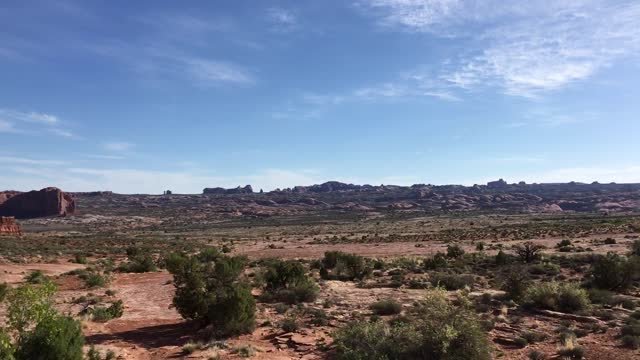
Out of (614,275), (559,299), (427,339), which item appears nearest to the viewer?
(427,339)

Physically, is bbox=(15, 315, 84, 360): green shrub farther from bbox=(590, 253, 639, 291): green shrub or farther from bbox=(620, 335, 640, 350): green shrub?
bbox=(590, 253, 639, 291): green shrub

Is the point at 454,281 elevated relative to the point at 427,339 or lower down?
lower down

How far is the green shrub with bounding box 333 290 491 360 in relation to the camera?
11.0 m

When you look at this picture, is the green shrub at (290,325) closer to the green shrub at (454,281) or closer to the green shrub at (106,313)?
the green shrub at (106,313)

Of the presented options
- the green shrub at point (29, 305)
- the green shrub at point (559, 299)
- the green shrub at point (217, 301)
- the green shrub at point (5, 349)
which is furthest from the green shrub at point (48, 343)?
the green shrub at point (559, 299)

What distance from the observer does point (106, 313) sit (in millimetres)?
17734

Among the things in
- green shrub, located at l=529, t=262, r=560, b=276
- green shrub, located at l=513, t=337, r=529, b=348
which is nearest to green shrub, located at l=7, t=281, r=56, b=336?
green shrub, located at l=513, t=337, r=529, b=348

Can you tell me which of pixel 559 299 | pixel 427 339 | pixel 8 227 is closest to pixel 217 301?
pixel 427 339

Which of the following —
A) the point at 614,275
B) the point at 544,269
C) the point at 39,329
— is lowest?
the point at 544,269

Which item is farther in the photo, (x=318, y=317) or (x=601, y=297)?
(x=601, y=297)

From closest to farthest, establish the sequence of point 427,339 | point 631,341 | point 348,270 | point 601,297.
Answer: point 427,339
point 631,341
point 601,297
point 348,270

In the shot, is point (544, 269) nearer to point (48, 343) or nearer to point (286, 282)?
point (286, 282)

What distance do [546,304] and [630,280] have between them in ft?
21.1

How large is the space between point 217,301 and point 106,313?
507cm
